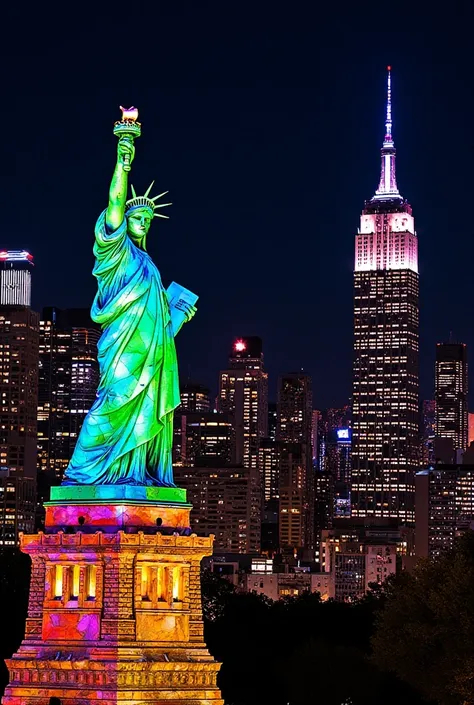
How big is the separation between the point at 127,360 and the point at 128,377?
1.51 ft

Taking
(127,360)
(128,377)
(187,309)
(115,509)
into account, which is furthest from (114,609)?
(187,309)

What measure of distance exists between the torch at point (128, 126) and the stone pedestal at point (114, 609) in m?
9.45

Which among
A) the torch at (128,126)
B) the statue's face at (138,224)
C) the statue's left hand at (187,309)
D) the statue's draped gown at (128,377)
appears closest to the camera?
the statue's draped gown at (128,377)

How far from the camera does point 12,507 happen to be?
198250 mm

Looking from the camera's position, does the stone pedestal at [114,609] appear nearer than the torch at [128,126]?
Yes

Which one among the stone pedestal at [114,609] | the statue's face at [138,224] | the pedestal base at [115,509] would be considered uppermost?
the statue's face at [138,224]

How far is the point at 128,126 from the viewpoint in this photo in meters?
53.7

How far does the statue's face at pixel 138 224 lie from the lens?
5397 cm

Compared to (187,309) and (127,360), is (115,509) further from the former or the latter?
(187,309)

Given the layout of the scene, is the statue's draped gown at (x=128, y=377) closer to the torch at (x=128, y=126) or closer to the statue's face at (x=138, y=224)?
the statue's face at (x=138, y=224)

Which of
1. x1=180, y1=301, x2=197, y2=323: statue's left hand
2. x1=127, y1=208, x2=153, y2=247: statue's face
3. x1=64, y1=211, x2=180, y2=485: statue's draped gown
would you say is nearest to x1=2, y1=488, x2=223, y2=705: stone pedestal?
x1=64, y1=211, x2=180, y2=485: statue's draped gown

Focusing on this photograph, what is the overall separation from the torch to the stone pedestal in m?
9.45

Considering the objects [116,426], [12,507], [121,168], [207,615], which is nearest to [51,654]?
[116,426]

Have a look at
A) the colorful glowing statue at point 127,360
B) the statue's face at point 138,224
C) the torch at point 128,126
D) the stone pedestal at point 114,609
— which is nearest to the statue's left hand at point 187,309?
the colorful glowing statue at point 127,360
